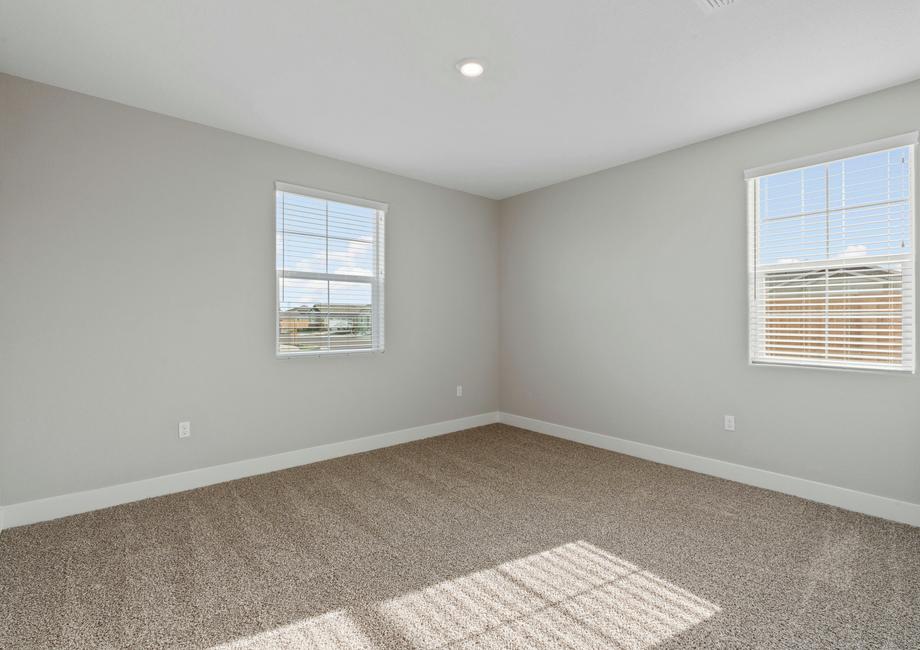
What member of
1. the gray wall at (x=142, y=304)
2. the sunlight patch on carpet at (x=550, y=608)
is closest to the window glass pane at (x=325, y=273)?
the gray wall at (x=142, y=304)

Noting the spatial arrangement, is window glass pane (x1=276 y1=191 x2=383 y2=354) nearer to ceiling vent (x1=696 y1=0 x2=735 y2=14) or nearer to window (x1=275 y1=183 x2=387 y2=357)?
window (x1=275 y1=183 x2=387 y2=357)

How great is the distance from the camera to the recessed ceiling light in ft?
8.18

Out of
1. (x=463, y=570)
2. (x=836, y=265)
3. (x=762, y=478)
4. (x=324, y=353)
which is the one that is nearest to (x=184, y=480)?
(x=324, y=353)

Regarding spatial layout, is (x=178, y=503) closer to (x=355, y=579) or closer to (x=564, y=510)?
(x=355, y=579)

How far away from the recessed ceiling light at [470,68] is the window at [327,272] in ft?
5.81

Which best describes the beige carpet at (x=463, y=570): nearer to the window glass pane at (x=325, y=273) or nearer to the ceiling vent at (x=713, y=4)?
the window glass pane at (x=325, y=273)

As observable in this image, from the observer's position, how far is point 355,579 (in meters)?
2.16

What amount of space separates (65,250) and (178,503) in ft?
5.46

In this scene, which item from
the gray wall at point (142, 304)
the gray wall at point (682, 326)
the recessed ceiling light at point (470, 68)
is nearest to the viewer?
the recessed ceiling light at point (470, 68)

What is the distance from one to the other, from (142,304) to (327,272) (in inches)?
52.6

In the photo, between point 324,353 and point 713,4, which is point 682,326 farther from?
point 324,353

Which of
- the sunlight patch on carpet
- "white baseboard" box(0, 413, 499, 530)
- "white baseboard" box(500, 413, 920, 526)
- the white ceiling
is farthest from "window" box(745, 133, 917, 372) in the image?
"white baseboard" box(0, 413, 499, 530)

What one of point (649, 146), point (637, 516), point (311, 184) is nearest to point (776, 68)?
point (649, 146)

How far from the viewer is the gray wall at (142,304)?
2707 mm
